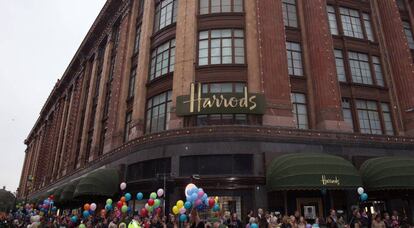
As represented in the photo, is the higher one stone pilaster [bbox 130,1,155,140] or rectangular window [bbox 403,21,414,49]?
rectangular window [bbox 403,21,414,49]

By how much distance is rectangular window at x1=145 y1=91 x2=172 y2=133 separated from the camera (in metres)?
23.3

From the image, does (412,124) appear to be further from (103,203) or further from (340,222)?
(103,203)

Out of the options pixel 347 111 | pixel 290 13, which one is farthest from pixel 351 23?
pixel 347 111

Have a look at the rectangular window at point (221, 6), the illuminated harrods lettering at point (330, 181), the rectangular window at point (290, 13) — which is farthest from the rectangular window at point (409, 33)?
the illuminated harrods lettering at point (330, 181)

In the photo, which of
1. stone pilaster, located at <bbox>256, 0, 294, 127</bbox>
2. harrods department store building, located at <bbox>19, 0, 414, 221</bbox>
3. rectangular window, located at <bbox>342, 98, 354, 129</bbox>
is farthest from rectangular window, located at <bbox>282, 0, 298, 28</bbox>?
rectangular window, located at <bbox>342, 98, 354, 129</bbox>

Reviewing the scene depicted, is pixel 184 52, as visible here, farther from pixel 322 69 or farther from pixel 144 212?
pixel 144 212

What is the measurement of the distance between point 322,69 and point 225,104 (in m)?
7.78

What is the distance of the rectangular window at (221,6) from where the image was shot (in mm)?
24181

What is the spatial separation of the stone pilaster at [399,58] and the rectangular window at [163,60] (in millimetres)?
16845

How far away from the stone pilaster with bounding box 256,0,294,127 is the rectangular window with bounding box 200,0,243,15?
143 cm

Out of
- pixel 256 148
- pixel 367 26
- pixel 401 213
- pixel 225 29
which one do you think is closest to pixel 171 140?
pixel 256 148

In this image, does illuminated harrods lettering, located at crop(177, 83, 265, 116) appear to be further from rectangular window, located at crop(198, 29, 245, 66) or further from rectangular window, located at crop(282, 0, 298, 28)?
rectangular window, located at crop(282, 0, 298, 28)

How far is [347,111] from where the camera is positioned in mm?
23812

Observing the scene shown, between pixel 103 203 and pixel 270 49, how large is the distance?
1771 centimetres
